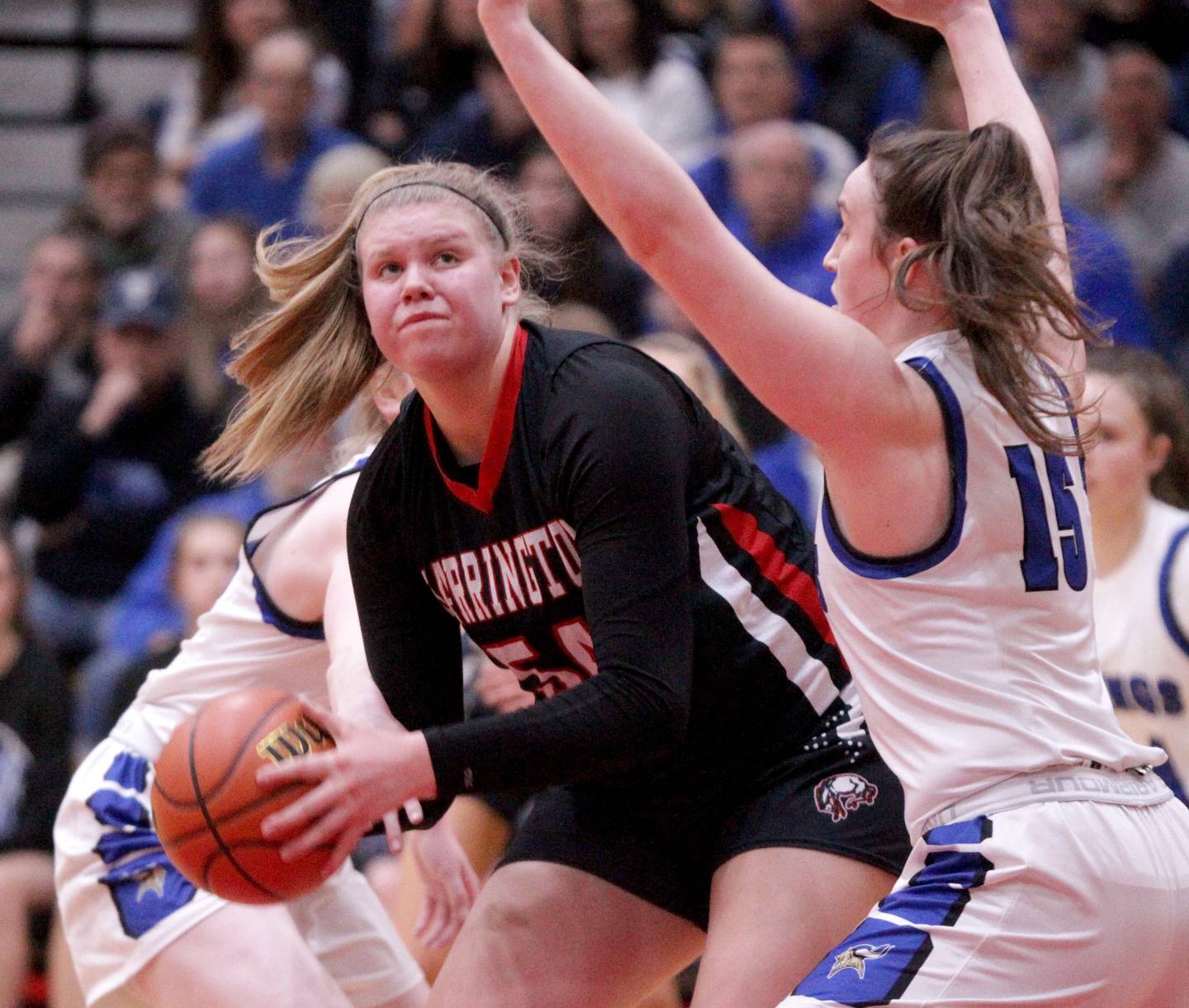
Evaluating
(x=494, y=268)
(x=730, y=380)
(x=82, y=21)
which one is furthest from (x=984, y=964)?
(x=82, y=21)

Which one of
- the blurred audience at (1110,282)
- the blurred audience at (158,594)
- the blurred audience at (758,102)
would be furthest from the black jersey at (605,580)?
the blurred audience at (758,102)

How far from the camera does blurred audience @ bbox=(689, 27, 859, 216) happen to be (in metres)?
7.29

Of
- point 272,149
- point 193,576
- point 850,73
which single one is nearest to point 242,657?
point 193,576

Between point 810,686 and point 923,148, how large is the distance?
0.94 meters

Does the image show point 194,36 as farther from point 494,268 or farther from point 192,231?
point 494,268

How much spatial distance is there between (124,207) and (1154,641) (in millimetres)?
5271

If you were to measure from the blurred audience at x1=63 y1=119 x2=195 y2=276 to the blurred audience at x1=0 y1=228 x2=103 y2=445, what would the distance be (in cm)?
18

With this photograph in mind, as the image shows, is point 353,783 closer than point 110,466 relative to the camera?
Yes

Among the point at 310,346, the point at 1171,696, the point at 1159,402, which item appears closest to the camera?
the point at 310,346

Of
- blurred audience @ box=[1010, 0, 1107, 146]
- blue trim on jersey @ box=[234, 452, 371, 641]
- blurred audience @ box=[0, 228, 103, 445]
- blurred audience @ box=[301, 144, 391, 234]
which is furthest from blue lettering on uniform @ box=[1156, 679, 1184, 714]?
blurred audience @ box=[0, 228, 103, 445]

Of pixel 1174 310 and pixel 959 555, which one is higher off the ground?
pixel 959 555

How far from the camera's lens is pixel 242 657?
3.61m

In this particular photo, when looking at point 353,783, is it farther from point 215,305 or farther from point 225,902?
point 215,305

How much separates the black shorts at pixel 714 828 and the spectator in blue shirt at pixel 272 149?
5149 mm
